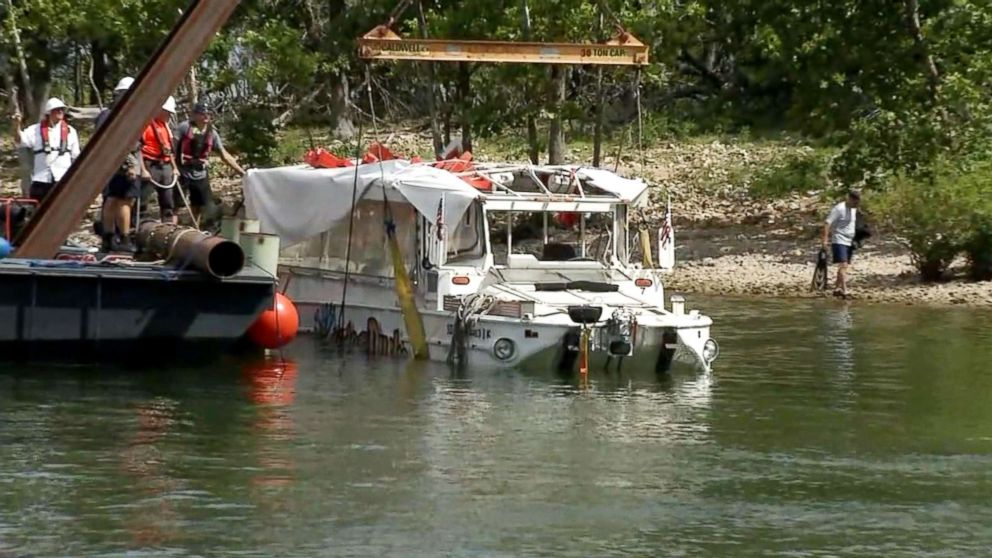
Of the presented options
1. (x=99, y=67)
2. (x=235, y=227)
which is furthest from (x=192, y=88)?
(x=235, y=227)

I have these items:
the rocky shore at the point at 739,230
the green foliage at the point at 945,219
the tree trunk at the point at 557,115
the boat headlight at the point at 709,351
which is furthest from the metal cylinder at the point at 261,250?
the tree trunk at the point at 557,115

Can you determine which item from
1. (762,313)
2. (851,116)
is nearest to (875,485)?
(762,313)

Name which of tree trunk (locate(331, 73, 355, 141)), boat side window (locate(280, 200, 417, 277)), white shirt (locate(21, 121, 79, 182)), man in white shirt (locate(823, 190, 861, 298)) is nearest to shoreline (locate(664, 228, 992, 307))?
man in white shirt (locate(823, 190, 861, 298))

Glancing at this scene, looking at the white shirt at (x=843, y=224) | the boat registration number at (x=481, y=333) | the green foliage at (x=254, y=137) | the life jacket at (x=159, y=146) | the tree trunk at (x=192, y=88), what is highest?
the tree trunk at (x=192, y=88)

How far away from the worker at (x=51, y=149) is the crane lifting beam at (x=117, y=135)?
4.11ft

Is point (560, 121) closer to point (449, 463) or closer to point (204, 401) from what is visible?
point (204, 401)

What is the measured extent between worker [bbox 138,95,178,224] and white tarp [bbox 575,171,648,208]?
4381 mm

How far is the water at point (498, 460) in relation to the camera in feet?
42.5

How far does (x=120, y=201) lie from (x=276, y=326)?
7.63ft

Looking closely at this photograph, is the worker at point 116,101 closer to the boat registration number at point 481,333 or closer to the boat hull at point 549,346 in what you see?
the boat hull at point 549,346

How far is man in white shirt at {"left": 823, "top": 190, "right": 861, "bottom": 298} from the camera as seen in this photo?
29.0 m

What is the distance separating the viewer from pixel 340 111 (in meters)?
40.8

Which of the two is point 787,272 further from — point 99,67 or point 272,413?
point 99,67

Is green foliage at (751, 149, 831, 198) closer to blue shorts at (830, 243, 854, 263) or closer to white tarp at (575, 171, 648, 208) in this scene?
blue shorts at (830, 243, 854, 263)
